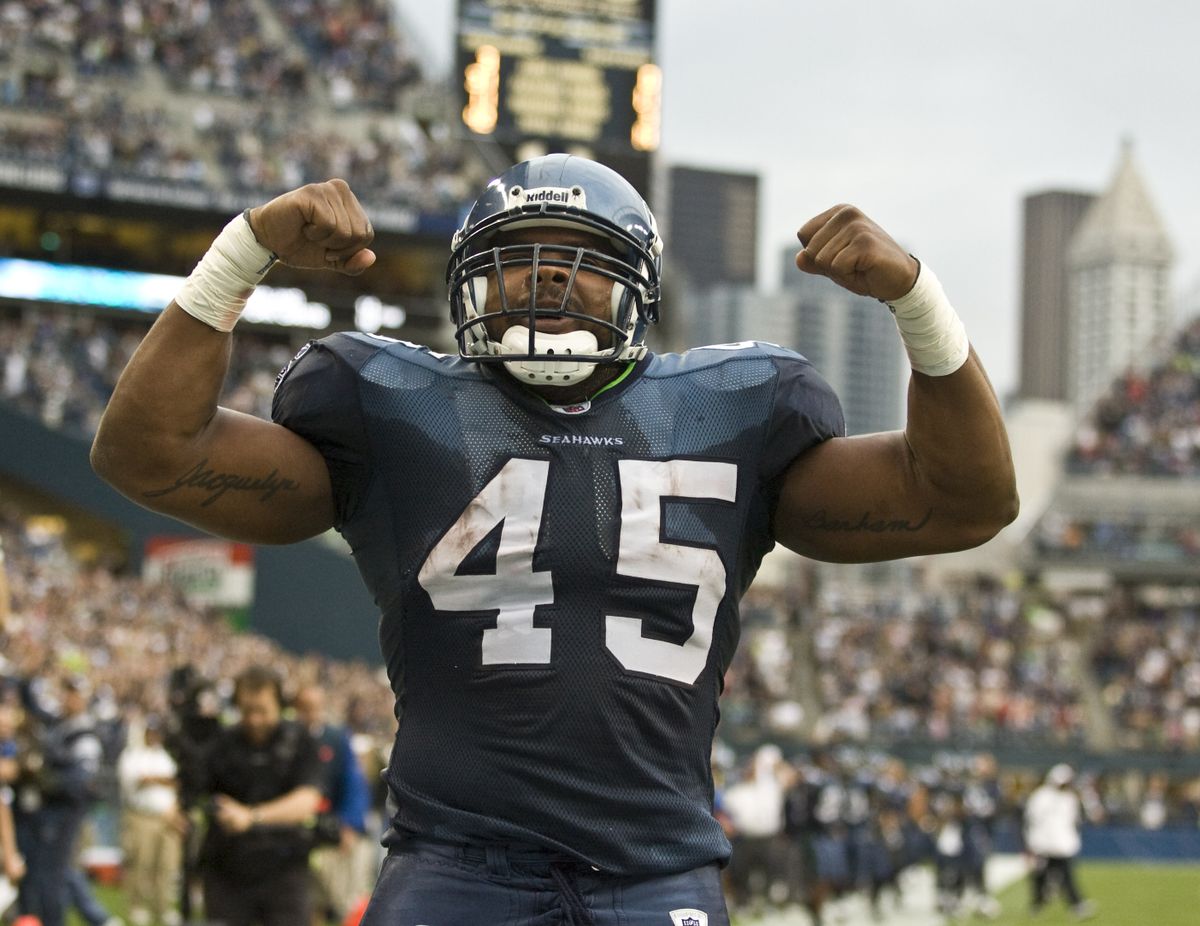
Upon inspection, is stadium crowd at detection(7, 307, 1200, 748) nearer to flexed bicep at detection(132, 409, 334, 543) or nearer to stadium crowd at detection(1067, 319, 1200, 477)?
stadium crowd at detection(1067, 319, 1200, 477)

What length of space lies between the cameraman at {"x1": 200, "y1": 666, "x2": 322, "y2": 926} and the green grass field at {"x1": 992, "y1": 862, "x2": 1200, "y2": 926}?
9.42m

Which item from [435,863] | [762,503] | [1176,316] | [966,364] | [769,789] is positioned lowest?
[769,789]

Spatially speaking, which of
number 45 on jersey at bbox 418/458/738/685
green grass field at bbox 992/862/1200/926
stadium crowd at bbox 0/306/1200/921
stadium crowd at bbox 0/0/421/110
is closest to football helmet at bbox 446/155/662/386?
number 45 on jersey at bbox 418/458/738/685

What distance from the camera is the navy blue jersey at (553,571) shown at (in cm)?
258

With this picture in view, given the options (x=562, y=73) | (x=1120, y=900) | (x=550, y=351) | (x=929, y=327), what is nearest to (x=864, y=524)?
(x=929, y=327)

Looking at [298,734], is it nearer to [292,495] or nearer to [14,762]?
[14,762]

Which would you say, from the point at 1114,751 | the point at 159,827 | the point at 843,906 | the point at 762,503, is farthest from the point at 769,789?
the point at 1114,751

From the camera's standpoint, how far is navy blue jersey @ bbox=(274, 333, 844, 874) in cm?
258

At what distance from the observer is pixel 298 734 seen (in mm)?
6852

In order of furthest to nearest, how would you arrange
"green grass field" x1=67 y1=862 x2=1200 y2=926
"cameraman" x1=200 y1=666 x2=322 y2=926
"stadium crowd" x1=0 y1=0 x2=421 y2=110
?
"stadium crowd" x1=0 y1=0 x2=421 y2=110 < "green grass field" x1=67 y1=862 x2=1200 y2=926 < "cameraman" x1=200 y1=666 x2=322 y2=926

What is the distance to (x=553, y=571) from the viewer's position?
8.58 ft

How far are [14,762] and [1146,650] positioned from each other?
25.0 m

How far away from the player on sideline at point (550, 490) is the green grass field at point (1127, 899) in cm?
1240

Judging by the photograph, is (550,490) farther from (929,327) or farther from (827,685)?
(827,685)
